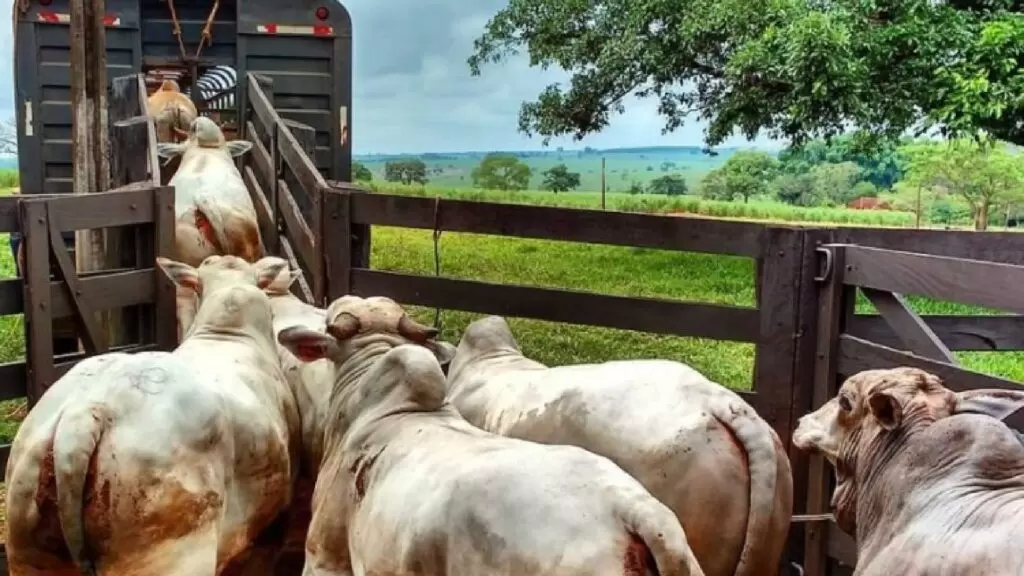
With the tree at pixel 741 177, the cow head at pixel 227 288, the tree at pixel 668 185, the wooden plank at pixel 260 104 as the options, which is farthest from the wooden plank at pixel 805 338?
the tree at pixel 741 177

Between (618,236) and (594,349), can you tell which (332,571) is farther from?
(594,349)

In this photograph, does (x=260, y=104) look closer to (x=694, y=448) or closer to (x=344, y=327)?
(x=344, y=327)

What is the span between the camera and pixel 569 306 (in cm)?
532

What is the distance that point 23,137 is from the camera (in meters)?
10.4

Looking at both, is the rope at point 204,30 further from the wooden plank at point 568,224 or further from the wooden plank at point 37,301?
the wooden plank at point 37,301

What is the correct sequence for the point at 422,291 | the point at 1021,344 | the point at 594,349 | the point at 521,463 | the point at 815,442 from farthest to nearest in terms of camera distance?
the point at 594,349
the point at 422,291
the point at 1021,344
the point at 815,442
the point at 521,463

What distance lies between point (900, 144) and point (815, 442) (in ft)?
25.9

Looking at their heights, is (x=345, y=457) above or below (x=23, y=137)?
below

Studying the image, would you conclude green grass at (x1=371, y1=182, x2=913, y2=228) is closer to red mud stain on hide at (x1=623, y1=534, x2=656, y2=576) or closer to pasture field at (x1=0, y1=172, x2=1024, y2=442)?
pasture field at (x1=0, y1=172, x2=1024, y2=442)

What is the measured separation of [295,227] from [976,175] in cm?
874

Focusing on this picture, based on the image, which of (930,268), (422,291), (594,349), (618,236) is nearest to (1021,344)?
(930,268)

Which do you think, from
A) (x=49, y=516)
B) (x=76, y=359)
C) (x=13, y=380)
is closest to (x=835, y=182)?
(x=76, y=359)

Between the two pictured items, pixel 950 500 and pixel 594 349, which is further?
pixel 594 349

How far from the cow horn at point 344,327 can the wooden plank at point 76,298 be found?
5.15 feet
